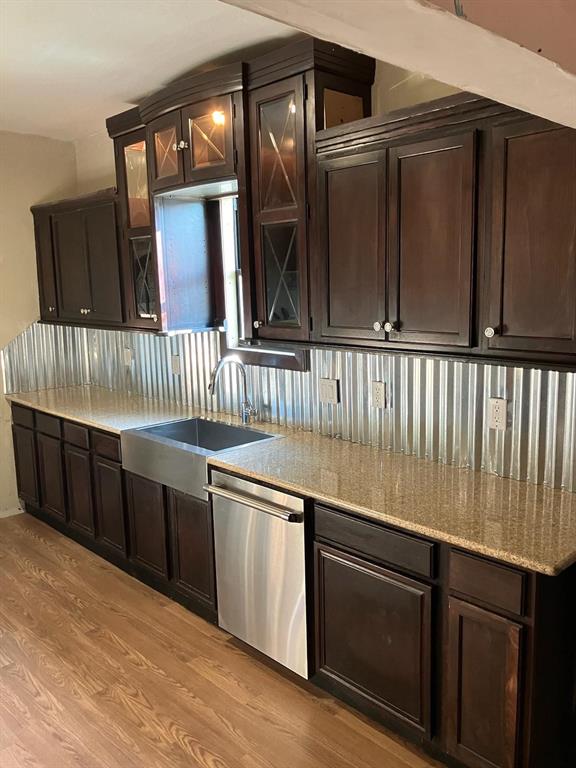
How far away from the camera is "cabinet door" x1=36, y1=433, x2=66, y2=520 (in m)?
4.19

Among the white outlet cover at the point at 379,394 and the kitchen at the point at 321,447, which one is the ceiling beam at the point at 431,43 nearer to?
the kitchen at the point at 321,447

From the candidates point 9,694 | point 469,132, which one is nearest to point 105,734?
point 9,694

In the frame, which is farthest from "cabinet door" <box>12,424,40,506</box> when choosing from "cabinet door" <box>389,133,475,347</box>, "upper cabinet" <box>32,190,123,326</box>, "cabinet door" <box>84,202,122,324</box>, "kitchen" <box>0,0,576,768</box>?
"cabinet door" <box>389,133,475,347</box>

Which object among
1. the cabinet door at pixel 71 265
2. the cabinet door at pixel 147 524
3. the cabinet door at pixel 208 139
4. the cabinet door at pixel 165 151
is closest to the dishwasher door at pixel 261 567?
the cabinet door at pixel 147 524

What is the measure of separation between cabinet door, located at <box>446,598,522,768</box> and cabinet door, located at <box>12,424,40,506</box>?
333 centimetres

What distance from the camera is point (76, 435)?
3936 millimetres

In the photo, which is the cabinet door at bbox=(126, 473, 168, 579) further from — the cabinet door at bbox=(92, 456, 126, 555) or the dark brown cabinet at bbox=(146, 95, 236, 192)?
the dark brown cabinet at bbox=(146, 95, 236, 192)

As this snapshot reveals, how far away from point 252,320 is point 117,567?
6.09ft

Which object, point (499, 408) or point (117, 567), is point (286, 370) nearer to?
point (499, 408)

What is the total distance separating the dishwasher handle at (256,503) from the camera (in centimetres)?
250

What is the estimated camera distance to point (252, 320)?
295 cm

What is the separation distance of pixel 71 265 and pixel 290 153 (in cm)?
230

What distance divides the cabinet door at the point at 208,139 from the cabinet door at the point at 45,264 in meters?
1.87

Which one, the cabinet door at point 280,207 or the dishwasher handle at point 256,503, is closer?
the dishwasher handle at point 256,503
